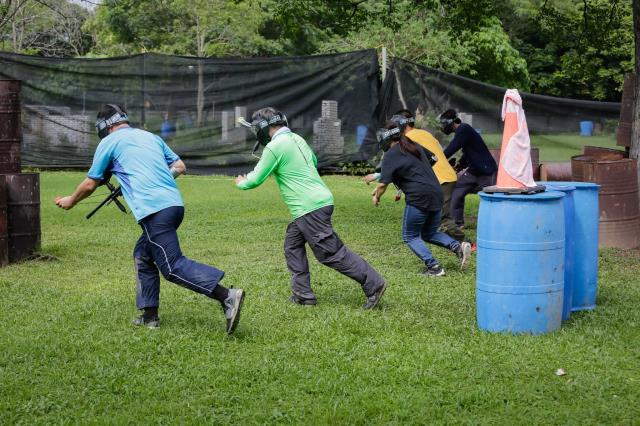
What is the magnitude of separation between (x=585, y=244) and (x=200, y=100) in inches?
537

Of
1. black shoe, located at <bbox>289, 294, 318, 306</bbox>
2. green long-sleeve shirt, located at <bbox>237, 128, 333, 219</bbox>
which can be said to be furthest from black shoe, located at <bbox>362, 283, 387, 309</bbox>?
green long-sleeve shirt, located at <bbox>237, 128, 333, 219</bbox>

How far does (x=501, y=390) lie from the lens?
5.48 metres

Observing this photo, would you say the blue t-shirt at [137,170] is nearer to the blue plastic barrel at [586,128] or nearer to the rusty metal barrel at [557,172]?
the rusty metal barrel at [557,172]

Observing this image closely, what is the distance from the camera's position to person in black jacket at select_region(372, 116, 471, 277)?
9.23 metres

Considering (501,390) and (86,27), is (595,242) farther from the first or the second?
(86,27)

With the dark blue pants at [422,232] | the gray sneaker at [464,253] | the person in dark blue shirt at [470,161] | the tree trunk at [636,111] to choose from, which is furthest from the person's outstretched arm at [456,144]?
the gray sneaker at [464,253]

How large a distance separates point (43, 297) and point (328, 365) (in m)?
3.47

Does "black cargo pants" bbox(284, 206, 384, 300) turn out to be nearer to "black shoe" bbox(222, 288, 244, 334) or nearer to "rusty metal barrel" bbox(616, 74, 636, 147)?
"black shoe" bbox(222, 288, 244, 334)

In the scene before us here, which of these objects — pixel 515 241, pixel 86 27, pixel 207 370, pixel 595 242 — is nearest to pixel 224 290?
pixel 207 370

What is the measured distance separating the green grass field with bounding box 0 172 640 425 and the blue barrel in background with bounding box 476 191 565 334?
200 mm

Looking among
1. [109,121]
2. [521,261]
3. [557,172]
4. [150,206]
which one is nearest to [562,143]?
[557,172]

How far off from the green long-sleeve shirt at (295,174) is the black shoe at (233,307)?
145 cm

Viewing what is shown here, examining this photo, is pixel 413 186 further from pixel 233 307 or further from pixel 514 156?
pixel 233 307

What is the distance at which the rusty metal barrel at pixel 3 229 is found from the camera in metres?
10.1
